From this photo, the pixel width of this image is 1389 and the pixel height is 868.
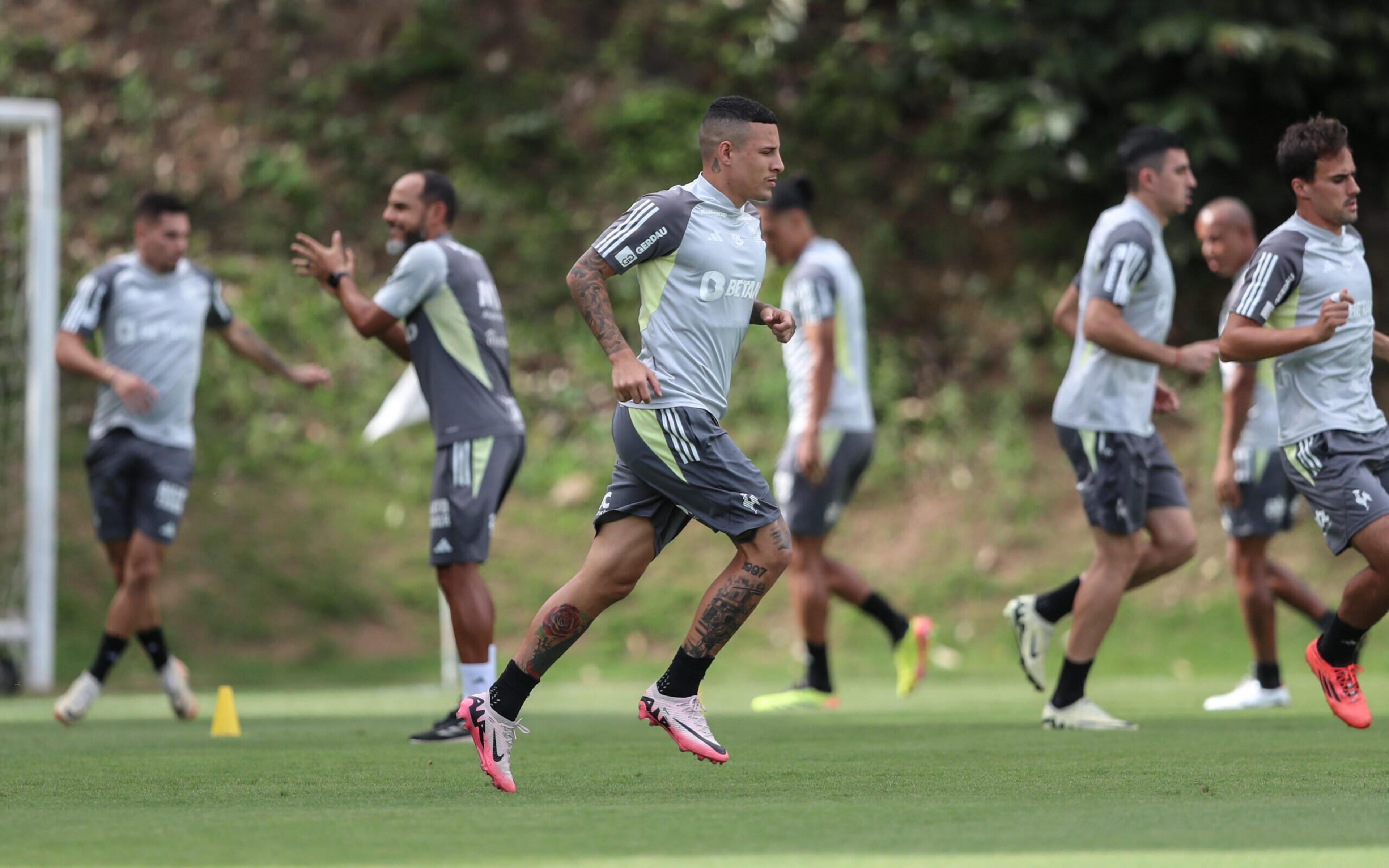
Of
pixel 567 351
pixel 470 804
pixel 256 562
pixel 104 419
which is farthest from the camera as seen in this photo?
pixel 567 351

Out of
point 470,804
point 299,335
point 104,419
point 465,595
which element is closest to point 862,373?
point 465,595

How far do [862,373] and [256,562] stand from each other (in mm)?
6450

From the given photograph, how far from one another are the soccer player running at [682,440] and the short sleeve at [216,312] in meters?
4.49

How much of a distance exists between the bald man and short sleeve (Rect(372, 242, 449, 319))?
4206 mm

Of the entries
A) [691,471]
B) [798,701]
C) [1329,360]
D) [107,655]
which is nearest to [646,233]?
[691,471]

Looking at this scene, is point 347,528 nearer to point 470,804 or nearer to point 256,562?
point 256,562

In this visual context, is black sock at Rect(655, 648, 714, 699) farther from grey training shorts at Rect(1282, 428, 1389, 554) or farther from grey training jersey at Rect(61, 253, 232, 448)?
grey training jersey at Rect(61, 253, 232, 448)

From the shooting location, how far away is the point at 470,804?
192 inches

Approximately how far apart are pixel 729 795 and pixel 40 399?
8.57 meters

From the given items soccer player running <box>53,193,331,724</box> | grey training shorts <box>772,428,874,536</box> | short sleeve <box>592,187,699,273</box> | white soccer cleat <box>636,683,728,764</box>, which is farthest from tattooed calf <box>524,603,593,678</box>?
soccer player running <box>53,193,331,724</box>

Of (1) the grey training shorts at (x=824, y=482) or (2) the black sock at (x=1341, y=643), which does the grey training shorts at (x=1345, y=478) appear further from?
(1) the grey training shorts at (x=824, y=482)

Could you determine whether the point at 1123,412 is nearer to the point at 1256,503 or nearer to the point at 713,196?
the point at 1256,503

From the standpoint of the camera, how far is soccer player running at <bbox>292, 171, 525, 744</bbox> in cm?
732

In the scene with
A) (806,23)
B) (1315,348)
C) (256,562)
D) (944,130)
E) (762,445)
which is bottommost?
(256,562)
